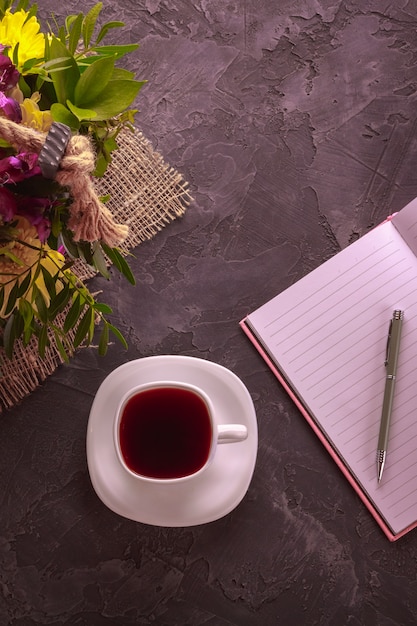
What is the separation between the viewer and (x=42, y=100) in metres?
0.56

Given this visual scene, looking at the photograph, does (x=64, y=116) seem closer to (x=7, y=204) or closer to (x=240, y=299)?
(x=7, y=204)

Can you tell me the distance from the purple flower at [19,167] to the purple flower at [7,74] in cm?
6

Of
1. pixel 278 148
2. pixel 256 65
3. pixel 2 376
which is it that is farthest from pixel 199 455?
pixel 256 65

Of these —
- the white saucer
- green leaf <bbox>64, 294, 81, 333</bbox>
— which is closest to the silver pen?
the white saucer

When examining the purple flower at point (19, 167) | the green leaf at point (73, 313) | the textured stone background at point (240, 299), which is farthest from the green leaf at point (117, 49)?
the textured stone background at point (240, 299)

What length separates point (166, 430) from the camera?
32.3 inches

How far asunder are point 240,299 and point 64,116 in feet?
1.48

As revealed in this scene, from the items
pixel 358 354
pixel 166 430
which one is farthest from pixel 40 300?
pixel 358 354

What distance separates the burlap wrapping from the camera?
0.89 meters

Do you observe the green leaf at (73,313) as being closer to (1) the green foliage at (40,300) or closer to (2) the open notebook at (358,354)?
(1) the green foliage at (40,300)

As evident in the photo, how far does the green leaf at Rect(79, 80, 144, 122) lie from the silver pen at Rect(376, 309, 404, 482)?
1.65ft

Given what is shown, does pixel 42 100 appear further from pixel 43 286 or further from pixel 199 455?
pixel 199 455

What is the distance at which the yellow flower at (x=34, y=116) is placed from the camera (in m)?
0.51

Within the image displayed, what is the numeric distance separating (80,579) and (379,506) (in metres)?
0.40
